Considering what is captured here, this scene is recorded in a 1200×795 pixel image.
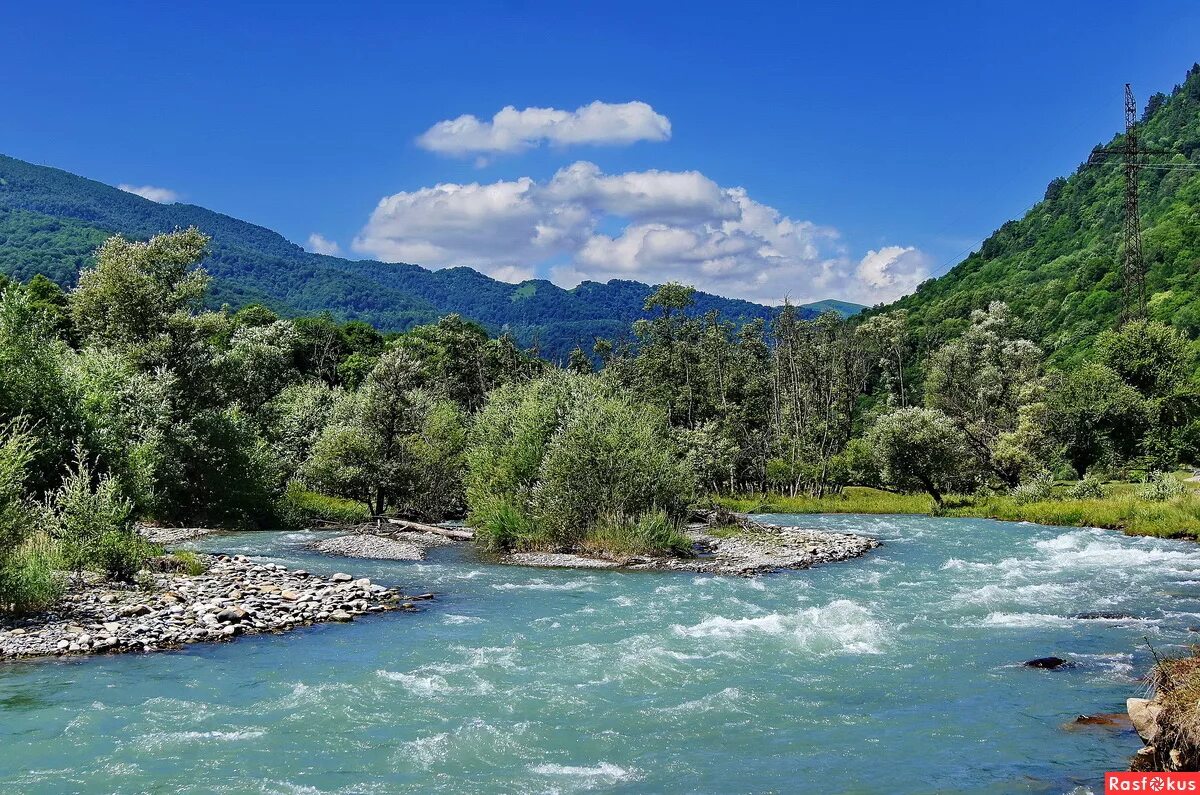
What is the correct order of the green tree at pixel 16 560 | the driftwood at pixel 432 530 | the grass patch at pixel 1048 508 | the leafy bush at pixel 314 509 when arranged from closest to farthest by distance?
1. the green tree at pixel 16 560
2. the grass patch at pixel 1048 508
3. the driftwood at pixel 432 530
4. the leafy bush at pixel 314 509

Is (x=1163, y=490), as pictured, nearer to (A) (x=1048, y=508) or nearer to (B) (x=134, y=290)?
(A) (x=1048, y=508)

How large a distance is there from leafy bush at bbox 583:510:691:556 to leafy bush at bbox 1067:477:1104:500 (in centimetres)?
3054

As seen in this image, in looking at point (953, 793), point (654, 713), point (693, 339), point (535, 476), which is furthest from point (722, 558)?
point (693, 339)

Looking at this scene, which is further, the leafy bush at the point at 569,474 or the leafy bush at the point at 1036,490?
the leafy bush at the point at 1036,490

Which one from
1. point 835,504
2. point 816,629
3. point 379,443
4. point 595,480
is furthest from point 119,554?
point 835,504

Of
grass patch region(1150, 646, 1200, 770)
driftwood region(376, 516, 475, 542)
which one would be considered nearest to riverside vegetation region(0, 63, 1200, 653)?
driftwood region(376, 516, 475, 542)

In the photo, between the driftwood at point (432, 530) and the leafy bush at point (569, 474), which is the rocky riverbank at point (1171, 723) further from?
the driftwood at point (432, 530)

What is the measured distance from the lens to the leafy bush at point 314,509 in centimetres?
4909

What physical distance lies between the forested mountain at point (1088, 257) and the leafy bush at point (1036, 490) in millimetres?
38076

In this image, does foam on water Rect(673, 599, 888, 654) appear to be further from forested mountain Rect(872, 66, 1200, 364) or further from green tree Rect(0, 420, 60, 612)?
forested mountain Rect(872, 66, 1200, 364)

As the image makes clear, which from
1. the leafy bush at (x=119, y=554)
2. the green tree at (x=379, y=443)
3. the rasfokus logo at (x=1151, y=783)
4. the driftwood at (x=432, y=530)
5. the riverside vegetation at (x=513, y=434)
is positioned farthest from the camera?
the green tree at (x=379, y=443)

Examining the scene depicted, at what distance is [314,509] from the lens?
5169 centimetres

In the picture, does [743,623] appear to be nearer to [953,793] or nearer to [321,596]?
[953,793]

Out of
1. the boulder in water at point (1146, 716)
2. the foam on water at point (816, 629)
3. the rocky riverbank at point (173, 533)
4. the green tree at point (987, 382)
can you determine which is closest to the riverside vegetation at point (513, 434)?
the green tree at point (987, 382)
